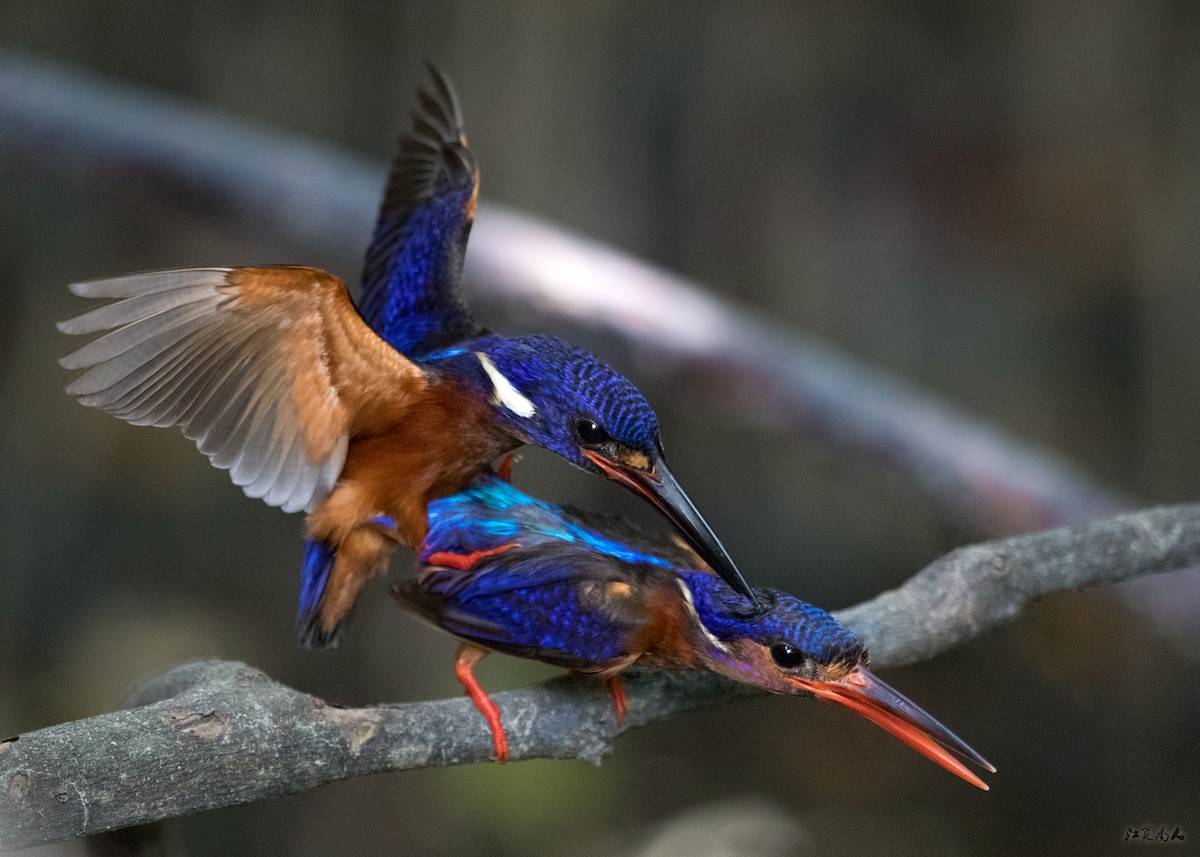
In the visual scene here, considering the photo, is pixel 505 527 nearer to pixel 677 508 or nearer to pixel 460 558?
pixel 460 558

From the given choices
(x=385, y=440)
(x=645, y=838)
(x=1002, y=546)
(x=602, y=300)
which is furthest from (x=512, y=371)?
(x=645, y=838)

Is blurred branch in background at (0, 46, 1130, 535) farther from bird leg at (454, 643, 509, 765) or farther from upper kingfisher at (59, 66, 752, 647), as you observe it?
bird leg at (454, 643, 509, 765)

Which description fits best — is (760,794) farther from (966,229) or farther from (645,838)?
(966,229)

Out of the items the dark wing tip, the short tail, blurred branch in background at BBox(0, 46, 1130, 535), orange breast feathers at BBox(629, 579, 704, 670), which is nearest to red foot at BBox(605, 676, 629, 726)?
orange breast feathers at BBox(629, 579, 704, 670)

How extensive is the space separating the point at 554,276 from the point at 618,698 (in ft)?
4.36

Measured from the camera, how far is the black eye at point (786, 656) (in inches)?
46.4

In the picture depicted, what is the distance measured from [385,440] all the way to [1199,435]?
2326mm

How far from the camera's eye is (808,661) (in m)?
1.17

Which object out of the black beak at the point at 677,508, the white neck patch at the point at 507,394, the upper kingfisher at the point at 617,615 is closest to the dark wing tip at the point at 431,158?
the white neck patch at the point at 507,394

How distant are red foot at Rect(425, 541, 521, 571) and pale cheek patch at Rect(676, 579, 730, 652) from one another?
0.64 feet

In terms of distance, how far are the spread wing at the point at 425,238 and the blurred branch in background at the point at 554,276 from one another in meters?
0.61

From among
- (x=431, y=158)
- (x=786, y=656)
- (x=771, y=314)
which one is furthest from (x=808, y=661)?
(x=771, y=314)

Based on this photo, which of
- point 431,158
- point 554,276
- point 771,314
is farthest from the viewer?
point 771,314

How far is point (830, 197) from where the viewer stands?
3184mm
